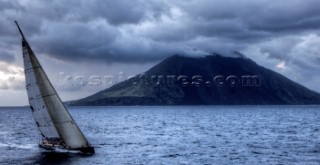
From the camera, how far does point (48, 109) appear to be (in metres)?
55.8

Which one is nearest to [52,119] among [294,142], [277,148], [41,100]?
[41,100]

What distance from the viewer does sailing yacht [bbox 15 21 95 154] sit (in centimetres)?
5434

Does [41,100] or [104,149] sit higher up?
[41,100]

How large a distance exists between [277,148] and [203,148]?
1432 centimetres

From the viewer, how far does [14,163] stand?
56.3 metres

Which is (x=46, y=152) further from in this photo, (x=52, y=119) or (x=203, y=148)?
(x=203, y=148)

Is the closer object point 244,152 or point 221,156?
point 221,156

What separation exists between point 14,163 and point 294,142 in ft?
199

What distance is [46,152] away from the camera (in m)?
65.8

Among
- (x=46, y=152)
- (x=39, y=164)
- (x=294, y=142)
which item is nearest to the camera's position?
(x=39, y=164)

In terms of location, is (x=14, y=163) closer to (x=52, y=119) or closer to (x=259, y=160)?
(x=52, y=119)

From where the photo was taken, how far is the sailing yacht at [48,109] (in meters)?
54.3

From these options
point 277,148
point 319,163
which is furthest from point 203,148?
point 319,163

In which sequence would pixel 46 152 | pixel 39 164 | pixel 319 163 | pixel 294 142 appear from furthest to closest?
1. pixel 294 142
2. pixel 46 152
3. pixel 319 163
4. pixel 39 164
